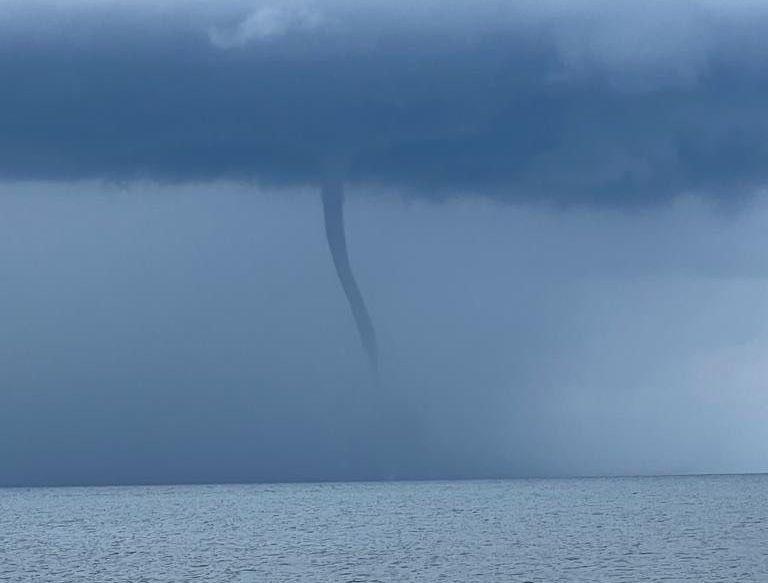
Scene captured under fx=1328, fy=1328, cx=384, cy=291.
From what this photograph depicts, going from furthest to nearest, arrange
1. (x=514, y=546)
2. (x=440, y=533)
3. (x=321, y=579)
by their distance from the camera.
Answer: (x=440, y=533) → (x=514, y=546) → (x=321, y=579)

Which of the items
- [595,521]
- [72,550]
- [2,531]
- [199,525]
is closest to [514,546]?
[72,550]

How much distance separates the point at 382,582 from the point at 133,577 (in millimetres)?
15719

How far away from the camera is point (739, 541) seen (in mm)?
102000

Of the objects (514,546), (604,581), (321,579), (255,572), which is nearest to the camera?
(604,581)

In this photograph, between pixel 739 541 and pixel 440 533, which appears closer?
pixel 739 541

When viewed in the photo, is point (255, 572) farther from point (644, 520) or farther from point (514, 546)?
point (644, 520)

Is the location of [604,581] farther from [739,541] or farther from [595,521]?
[595,521]

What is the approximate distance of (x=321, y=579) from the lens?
72.7 meters

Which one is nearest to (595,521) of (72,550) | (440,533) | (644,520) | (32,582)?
(644,520)

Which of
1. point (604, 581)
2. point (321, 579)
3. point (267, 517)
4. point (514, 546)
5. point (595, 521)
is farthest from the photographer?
point (267, 517)

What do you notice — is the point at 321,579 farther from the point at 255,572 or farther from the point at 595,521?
the point at 595,521

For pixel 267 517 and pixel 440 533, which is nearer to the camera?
pixel 440 533

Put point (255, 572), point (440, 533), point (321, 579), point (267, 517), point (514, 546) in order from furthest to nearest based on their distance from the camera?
point (267, 517)
point (440, 533)
point (514, 546)
point (255, 572)
point (321, 579)

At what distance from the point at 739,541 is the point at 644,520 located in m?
44.8
